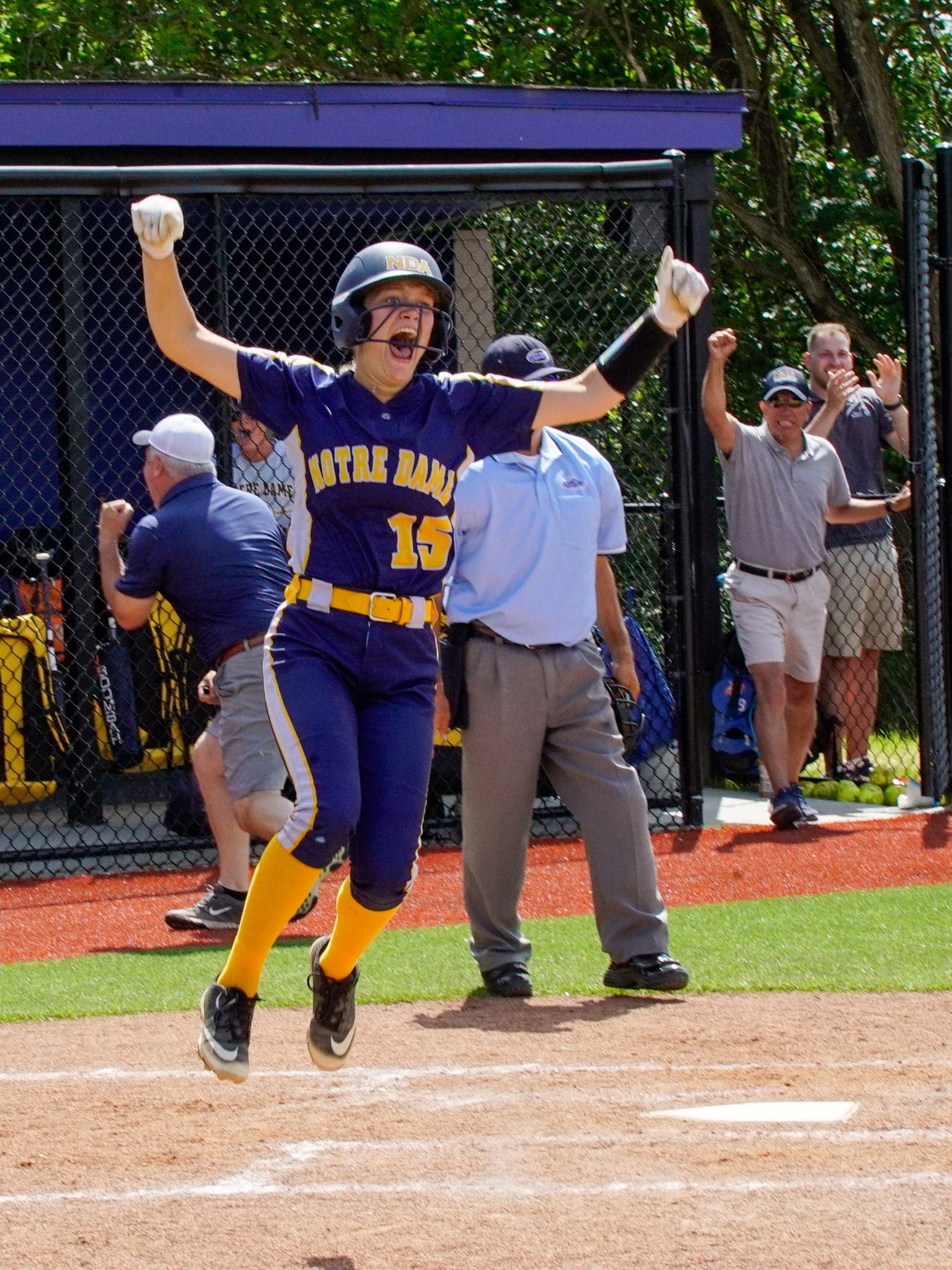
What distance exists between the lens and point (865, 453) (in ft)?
32.8

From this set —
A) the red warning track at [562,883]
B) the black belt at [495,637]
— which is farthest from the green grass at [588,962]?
the black belt at [495,637]

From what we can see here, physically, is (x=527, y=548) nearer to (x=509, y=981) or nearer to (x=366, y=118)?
(x=509, y=981)

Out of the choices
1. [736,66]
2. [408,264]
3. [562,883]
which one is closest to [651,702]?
[562,883]

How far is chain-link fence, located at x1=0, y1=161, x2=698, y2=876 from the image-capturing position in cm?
870

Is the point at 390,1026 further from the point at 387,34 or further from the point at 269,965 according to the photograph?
the point at 387,34

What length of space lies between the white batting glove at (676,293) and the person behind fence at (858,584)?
18.4 feet

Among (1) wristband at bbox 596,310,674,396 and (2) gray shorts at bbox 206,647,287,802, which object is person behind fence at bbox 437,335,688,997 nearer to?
(2) gray shorts at bbox 206,647,287,802

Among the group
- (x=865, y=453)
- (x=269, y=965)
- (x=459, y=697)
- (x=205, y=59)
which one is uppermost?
(x=205, y=59)

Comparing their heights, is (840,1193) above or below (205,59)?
below

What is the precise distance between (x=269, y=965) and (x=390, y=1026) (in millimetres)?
1093

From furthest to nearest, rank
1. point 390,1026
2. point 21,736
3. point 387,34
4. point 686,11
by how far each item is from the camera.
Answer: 1. point 686,11
2. point 387,34
3. point 21,736
4. point 390,1026

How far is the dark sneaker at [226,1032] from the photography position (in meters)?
4.01

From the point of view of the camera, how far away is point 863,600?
9.86m

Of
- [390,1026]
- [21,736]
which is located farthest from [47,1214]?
[21,736]
